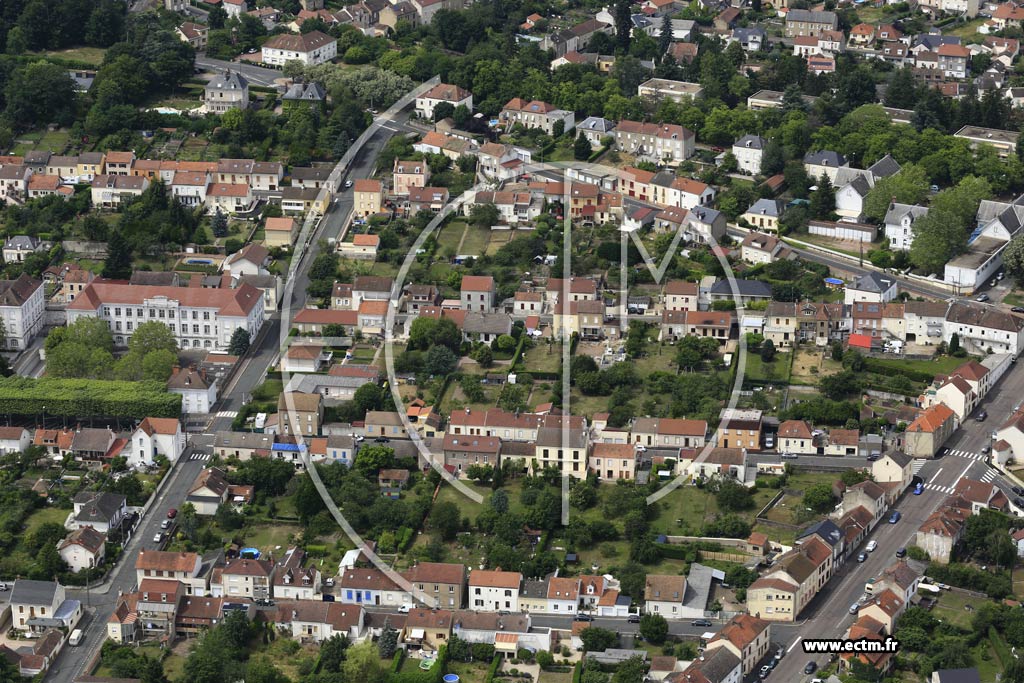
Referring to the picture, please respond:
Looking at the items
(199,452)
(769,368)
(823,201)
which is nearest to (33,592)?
(199,452)

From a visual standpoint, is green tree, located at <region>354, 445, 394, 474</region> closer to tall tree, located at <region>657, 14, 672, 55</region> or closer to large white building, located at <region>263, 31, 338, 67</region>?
large white building, located at <region>263, 31, 338, 67</region>

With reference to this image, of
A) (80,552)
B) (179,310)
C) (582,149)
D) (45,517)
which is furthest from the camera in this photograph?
(582,149)

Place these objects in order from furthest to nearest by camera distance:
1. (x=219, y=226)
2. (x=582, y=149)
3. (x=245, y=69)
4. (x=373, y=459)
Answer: (x=245, y=69) < (x=582, y=149) < (x=219, y=226) < (x=373, y=459)

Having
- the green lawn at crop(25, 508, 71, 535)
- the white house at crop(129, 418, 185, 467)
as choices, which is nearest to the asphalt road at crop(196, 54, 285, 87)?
the white house at crop(129, 418, 185, 467)

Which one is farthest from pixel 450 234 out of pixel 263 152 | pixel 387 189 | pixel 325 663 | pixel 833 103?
pixel 325 663

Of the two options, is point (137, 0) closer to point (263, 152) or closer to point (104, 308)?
point (263, 152)

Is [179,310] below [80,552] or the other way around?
the other way around

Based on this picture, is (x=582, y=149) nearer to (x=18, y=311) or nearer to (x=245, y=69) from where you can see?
(x=245, y=69)
